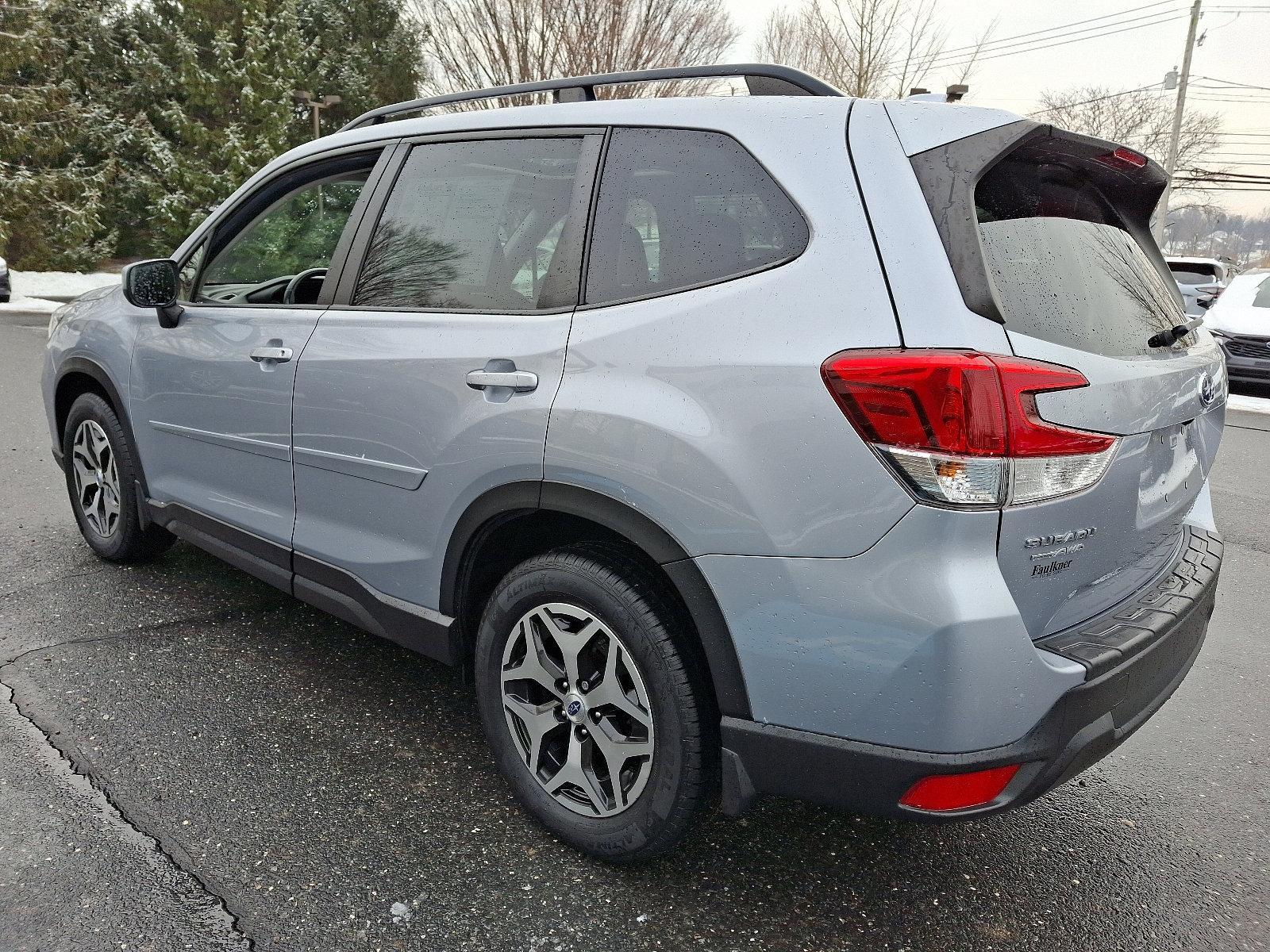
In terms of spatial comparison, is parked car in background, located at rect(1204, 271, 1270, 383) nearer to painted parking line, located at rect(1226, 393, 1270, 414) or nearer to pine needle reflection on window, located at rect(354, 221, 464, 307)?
painted parking line, located at rect(1226, 393, 1270, 414)

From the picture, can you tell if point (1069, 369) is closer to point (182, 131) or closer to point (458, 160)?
point (458, 160)

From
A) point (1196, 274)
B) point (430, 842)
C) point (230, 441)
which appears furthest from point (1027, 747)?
point (1196, 274)

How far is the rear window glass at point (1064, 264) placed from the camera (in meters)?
1.92

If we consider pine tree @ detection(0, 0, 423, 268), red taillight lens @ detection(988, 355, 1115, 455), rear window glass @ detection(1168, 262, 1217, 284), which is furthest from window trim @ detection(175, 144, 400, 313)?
pine tree @ detection(0, 0, 423, 268)

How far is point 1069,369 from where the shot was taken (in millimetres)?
1839

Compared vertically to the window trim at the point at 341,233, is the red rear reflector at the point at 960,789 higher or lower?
lower

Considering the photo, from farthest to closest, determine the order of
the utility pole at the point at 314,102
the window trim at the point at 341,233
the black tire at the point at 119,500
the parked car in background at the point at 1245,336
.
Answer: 1. the utility pole at the point at 314,102
2. the parked car in background at the point at 1245,336
3. the black tire at the point at 119,500
4. the window trim at the point at 341,233

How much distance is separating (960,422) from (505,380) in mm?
1087

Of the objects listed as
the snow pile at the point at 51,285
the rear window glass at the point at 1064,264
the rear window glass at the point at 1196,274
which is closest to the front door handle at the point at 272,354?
the rear window glass at the point at 1064,264

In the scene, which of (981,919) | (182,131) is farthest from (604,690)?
(182,131)

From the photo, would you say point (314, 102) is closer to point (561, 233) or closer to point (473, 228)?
point (473, 228)

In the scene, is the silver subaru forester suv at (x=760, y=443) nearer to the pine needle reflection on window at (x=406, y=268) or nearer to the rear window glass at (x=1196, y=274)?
the pine needle reflection on window at (x=406, y=268)

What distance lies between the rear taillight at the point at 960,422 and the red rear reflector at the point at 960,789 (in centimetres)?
53

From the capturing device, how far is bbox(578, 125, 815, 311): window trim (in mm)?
1967
